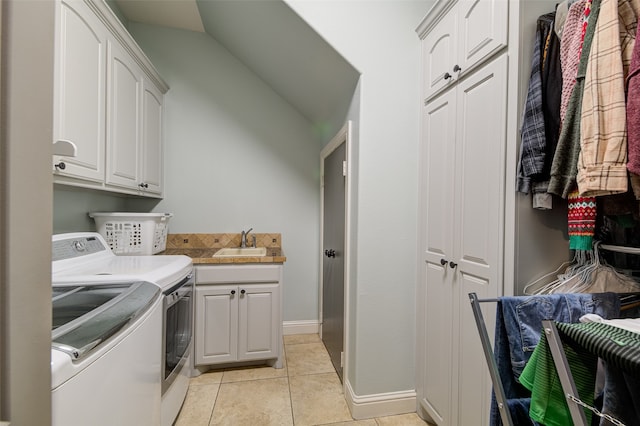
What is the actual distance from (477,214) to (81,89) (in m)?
2.01

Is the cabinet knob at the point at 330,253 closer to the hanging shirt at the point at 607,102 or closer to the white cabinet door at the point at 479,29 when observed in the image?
the white cabinet door at the point at 479,29

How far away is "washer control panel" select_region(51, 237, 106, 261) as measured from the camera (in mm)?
1426

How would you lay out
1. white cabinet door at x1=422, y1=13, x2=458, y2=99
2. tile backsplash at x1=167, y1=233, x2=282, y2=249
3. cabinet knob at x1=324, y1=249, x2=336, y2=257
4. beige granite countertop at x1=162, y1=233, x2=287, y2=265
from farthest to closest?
1. tile backsplash at x1=167, y1=233, x2=282, y2=249
2. beige granite countertop at x1=162, y1=233, x2=287, y2=265
3. cabinet knob at x1=324, y1=249, x2=336, y2=257
4. white cabinet door at x1=422, y1=13, x2=458, y2=99

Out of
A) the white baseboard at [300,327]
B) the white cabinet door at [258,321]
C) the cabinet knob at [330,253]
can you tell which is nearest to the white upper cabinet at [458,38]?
the cabinet knob at [330,253]

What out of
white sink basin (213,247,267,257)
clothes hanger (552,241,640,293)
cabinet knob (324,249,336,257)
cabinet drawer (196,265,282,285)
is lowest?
cabinet drawer (196,265,282,285)

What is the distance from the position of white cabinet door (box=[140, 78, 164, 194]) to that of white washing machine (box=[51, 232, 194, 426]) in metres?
0.62

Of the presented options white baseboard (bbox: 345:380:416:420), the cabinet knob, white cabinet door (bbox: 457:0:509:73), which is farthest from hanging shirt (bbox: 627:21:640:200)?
the cabinet knob

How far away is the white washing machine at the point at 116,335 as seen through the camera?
66cm

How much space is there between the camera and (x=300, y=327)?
285 centimetres

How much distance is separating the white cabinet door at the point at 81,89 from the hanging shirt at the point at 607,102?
1.96 metres

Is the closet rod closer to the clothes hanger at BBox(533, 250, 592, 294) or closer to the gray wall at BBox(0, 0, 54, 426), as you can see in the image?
the clothes hanger at BBox(533, 250, 592, 294)

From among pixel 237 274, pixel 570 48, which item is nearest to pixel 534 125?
pixel 570 48

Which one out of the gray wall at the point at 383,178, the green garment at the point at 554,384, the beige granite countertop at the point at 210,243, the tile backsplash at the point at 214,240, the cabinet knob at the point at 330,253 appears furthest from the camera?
the tile backsplash at the point at 214,240

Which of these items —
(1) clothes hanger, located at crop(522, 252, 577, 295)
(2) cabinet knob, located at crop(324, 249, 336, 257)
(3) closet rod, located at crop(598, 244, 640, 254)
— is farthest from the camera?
(2) cabinet knob, located at crop(324, 249, 336, 257)
